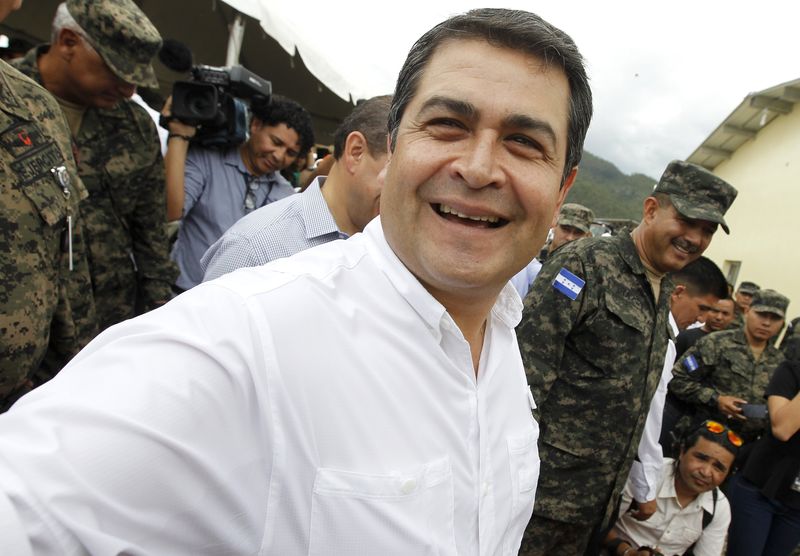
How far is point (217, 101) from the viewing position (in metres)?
2.60

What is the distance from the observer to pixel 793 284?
31.8ft

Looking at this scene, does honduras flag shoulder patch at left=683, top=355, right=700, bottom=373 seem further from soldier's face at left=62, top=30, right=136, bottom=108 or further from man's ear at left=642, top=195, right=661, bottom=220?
soldier's face at left=62, top=30, right=136, bottom=108

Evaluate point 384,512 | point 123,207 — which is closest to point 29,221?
point 123,207

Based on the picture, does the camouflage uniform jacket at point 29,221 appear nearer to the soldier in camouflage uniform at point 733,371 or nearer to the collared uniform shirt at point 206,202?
the collared uniform shirt at point 206,202

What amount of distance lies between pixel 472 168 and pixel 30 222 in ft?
4.19

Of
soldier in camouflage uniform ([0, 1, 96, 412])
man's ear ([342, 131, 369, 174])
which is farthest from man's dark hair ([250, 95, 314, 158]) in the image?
soldier in camouflage uniform ([0, 1, 96, 412])

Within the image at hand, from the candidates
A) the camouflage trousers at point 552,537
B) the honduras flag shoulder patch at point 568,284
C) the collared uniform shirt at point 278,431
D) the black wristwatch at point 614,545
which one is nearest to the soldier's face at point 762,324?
the black wristwatch at point 614,545

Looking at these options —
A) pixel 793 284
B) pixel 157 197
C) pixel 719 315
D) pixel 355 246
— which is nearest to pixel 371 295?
pixel 355 246

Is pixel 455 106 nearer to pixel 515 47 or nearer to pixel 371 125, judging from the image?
pixel 515 47

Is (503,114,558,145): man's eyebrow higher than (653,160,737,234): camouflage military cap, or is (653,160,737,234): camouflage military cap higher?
(653,160,737,234): camouflage military cap

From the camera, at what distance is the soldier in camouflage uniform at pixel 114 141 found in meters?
1.94

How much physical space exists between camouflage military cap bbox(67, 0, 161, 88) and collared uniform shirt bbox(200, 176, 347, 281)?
0.74 meters

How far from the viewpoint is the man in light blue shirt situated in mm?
1812

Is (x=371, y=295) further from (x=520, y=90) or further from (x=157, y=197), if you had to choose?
(x=157, y=197)
